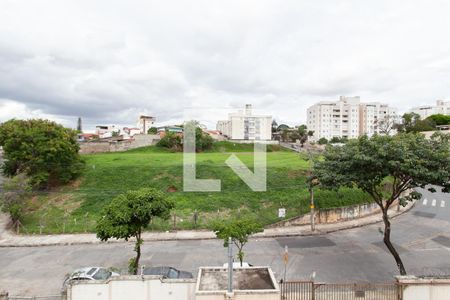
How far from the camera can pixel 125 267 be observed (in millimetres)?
15359

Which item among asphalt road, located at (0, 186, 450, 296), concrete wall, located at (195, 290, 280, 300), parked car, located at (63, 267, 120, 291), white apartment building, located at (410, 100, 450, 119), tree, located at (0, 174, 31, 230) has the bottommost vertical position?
asphalt road, located at (0, 186, 450, 296)

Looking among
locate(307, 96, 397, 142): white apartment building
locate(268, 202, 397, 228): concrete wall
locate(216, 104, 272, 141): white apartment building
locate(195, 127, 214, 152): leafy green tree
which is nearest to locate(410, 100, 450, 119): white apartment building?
locate(307, 96, 397, 142): white apartment building

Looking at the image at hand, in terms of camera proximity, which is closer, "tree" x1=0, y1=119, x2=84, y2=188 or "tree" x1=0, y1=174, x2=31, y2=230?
"tree" x1=0, y1=174, x2=31, y2=230

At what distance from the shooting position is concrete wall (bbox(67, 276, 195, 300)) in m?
9.87

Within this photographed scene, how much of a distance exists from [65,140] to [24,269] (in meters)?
15.4

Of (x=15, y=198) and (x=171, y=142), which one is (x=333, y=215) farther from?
(x=171, y=142)

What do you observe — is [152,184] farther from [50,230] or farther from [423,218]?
[423,218]

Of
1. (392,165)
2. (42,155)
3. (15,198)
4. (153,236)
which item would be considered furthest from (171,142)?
(392,165)

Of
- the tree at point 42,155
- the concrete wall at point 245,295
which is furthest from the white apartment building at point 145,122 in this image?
the concrete wall at point 245,295

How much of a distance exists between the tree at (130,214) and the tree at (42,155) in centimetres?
1572

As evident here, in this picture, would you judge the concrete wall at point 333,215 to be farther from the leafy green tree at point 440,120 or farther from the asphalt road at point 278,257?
the leafy green tree at point 440,120

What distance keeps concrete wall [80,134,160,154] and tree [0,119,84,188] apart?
19.1 metres

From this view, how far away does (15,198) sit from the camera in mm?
21203

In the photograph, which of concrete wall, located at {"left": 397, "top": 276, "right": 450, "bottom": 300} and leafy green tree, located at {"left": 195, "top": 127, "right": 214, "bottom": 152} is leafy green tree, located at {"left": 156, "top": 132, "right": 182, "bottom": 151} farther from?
concrete wall, located at {"left": 397, "top": 276, "right": 450, "bottom": 300}
